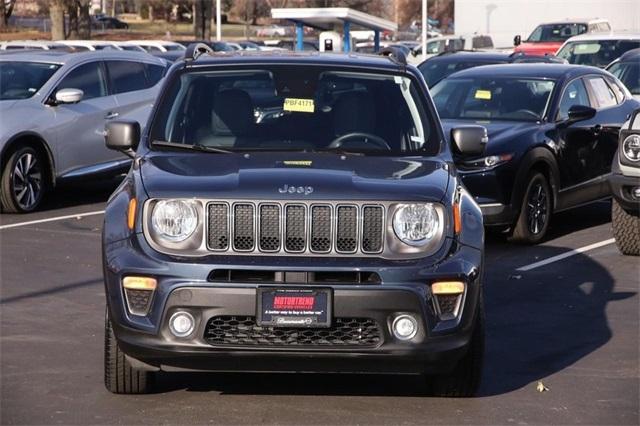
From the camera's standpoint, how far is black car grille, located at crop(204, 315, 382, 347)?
20.6 feet

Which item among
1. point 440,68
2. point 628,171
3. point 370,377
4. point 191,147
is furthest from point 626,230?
point 440,68

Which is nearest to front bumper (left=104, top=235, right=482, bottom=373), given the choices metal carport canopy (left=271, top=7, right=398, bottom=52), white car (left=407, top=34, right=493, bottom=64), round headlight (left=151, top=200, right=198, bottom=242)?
round headlight (left=151, top=200, right=198, bottom=242)

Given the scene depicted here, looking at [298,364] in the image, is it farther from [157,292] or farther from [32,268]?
[32,268]

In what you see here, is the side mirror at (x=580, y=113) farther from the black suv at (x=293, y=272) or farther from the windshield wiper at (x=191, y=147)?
the windshield wiper at (x=191, y=147)

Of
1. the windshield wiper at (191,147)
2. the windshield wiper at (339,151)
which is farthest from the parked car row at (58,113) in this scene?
the windshield wiper at (339,151)

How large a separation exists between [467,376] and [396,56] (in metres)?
2.28

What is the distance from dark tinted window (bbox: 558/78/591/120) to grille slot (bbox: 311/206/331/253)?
23.0 ft

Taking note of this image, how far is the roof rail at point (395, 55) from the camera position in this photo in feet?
26.5

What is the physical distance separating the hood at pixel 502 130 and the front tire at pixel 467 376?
5.22 m

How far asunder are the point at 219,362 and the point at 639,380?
2512 mm

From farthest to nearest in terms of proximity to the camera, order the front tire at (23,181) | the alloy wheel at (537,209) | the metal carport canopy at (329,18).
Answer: the metal carport canopy at (329,18)
the front tire at (23,181)
the alloy wheel at (537,209)

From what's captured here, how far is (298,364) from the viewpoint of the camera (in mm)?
6352

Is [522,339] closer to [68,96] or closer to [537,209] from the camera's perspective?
[537,209]

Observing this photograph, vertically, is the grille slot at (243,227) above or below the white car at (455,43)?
above
